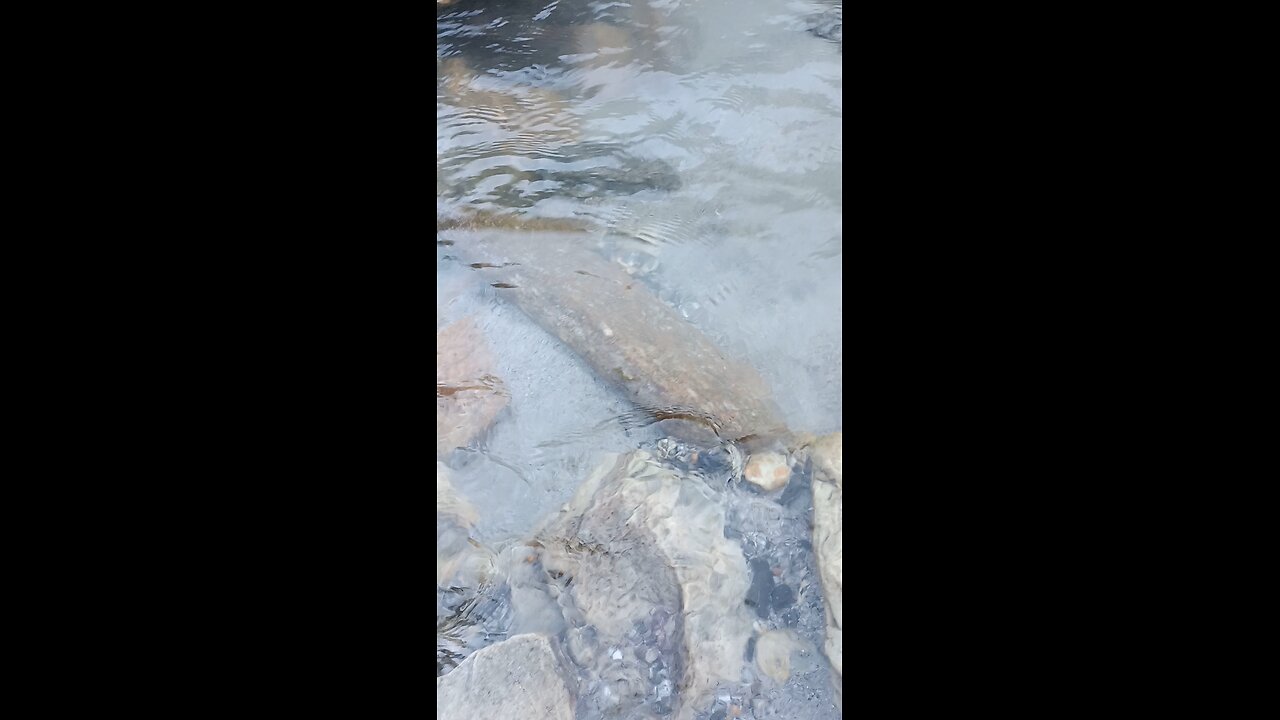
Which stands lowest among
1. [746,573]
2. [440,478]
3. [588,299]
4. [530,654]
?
[530,654]

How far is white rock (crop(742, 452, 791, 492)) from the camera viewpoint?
4.37ft

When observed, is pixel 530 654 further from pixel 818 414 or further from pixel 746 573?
pixel 818 414

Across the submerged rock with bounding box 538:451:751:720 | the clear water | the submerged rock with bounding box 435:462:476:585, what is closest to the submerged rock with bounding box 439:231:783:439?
the clear water

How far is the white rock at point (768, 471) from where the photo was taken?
1.33m

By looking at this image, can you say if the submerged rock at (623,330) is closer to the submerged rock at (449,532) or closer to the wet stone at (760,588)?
the wet stone at (760,588)

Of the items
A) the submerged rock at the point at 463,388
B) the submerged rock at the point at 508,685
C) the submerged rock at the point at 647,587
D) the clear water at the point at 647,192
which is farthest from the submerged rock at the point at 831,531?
the submerged rock at the point at 463,388

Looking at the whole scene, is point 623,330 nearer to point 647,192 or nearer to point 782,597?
point 647,192

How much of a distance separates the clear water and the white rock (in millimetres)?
39

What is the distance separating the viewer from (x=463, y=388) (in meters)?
1.34

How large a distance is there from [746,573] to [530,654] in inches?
16.3

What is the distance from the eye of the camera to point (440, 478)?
4.38ft

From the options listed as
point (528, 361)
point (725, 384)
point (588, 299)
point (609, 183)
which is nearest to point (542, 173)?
point (609, 183)

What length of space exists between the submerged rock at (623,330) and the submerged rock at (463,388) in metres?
0.12

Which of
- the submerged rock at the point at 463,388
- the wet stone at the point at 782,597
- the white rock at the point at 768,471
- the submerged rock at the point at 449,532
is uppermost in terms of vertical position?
the submerged rock at the point at 463,388
